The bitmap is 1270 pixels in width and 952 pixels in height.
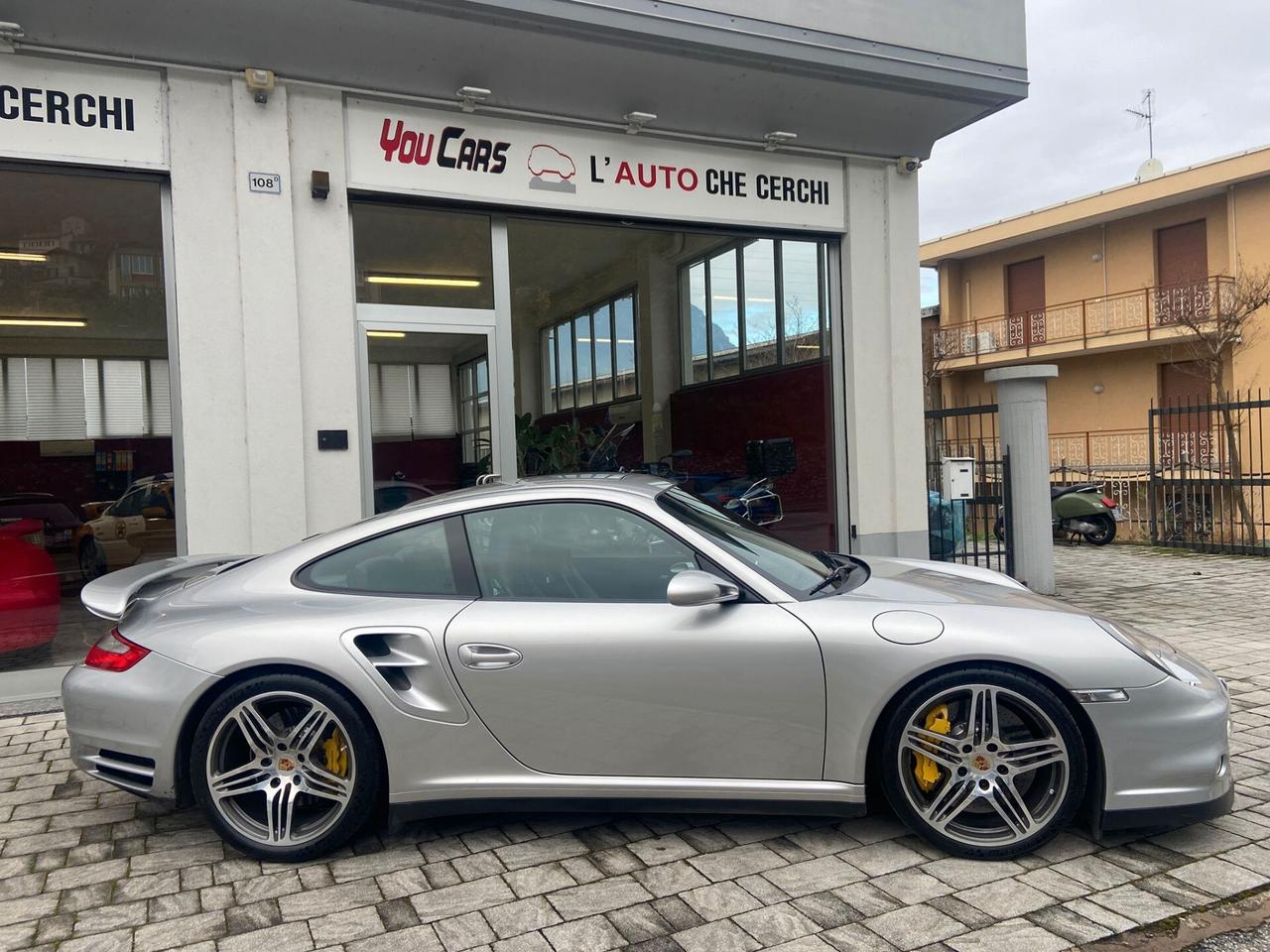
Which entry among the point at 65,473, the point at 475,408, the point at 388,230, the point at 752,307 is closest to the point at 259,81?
the point at 388,230

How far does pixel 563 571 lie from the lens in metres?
3.43

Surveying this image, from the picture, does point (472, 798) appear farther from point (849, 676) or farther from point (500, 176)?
point (500, 176)

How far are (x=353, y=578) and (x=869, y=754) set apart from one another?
6.54 ft

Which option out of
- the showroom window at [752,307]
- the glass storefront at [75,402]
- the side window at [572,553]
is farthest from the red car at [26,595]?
the showroom window at [752,307]

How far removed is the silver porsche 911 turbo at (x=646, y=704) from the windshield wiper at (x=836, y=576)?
0.10 metres

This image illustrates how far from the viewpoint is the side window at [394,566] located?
343 cm

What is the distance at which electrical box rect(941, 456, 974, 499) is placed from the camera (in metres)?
8.76

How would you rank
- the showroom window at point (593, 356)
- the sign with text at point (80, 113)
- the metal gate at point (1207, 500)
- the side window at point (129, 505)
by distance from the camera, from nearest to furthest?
the sign with text at point (80, 113), the side window at point (129, 505), the showroom window at point (593, 356), the metal gate at point (1207, 500)

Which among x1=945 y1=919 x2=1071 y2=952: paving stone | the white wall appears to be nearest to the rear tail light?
x1=945 y1=919 x2=1071 y2=952: paving stone

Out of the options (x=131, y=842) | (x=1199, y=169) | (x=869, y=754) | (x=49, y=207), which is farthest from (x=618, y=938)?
(x=1199, y=169)

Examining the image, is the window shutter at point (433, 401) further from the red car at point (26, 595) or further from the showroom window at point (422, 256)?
the red car at point (26, 595)

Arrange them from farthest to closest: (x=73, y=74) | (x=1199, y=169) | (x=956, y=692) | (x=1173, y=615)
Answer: (x=1199, y=169) < (x=1173, y=615) < (x=73, y=74) < (x=956, y=692)

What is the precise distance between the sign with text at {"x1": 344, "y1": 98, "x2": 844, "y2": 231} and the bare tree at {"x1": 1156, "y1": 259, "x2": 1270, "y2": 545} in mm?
10215

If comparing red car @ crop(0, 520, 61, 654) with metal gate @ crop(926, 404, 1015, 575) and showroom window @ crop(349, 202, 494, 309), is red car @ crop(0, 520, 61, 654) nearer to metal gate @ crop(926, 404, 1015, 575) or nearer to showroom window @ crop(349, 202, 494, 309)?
showroom window @ crop(349, 202, 494, 309)
